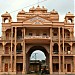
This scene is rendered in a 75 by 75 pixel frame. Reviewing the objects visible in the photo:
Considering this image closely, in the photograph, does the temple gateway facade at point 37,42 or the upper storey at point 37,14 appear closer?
the temple gateway facade at point 37,42

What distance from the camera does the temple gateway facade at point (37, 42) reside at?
190 feet

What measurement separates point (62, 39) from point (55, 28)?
2.86 meters

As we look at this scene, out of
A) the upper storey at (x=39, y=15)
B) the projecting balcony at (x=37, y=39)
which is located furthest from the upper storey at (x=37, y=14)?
the projecting balcony at (x=37, y=39)

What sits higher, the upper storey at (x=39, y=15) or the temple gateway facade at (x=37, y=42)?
the upper storey at (x=39, y=15)

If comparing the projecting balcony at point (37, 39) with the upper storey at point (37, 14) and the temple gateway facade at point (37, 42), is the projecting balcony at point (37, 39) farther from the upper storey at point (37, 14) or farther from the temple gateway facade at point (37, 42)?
the upper storey at point (37, 14)

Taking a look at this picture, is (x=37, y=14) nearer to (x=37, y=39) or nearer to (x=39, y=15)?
(x=39, y=15)

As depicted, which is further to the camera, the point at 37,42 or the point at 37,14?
the point at 37,14

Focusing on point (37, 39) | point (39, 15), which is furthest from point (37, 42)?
point (39, 15)

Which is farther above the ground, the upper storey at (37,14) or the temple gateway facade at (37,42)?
the upper storey at (37,14)

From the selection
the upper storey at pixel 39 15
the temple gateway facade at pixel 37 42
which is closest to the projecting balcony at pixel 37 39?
the temple gateway facade at pixel 37 42

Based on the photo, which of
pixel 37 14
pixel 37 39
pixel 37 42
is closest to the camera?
pixel 37 39

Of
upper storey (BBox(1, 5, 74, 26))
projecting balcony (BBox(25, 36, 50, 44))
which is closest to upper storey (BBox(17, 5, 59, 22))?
upper storey (BBox(1, 5, 74, 26))

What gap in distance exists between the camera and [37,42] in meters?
59.2

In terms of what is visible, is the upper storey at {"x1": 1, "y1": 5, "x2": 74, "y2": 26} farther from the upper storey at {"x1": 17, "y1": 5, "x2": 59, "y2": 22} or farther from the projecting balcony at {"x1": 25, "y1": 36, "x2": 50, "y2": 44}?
the projecting balcony at {"x1": 25, "y1": 36, "x2": 50, "y2": 44}
